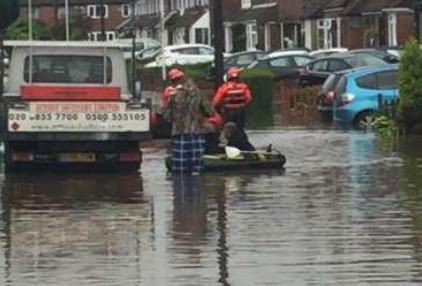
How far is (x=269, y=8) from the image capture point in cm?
8469

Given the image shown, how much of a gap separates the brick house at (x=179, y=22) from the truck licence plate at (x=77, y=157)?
205 feet

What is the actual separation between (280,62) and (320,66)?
634 cm

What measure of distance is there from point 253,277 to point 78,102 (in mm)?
10820

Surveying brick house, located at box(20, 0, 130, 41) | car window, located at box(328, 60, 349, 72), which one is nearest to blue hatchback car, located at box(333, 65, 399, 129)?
car window, located at box(328, 60, 349, 72)

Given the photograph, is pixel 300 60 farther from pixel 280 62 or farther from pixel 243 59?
pixel 243 59

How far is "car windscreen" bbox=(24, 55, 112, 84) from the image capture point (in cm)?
2448

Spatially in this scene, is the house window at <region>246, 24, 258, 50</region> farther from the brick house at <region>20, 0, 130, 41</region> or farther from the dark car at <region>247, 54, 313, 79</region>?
the dark car at <region>247, 54, 313, 79</region>

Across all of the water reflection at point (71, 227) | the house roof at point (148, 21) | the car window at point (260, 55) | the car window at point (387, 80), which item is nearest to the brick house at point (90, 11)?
the house roof at point (148, 21)

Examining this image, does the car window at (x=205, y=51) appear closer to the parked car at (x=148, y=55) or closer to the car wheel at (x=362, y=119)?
the parked car at (x=148, y=55)

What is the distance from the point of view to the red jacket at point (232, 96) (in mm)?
23719

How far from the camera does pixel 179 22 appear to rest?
99.4 m

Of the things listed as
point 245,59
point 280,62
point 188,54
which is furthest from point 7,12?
point 188,54

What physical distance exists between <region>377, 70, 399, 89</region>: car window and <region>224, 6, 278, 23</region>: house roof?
157 feet

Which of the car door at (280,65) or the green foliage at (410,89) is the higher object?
the car door at (280,65)
